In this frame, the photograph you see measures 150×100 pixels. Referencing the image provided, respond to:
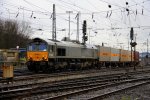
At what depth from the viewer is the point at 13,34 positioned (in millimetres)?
81750

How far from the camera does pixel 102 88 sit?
18312 millimetres

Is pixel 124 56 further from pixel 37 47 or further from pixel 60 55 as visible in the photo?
pixel 37 47

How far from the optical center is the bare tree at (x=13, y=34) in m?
76.8

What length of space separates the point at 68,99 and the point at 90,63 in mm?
30560

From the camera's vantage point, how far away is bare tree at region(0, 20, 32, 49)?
76.8m

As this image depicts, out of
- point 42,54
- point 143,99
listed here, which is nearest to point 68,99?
point 143,99

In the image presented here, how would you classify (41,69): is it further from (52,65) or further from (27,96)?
(27,96)

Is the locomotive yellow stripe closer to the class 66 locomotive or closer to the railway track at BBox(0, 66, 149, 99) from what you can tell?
the class 66 locomotive

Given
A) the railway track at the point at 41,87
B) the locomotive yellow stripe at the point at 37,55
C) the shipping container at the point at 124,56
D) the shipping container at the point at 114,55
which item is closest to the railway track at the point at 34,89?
the railway track at the point at 41,87

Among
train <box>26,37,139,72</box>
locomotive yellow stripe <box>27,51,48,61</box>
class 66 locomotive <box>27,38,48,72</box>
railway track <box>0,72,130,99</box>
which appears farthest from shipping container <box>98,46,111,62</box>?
railway track <box>0,72,130,99</box>

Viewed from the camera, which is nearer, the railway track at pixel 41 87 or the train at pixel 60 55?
the railway track at pixel 41 87

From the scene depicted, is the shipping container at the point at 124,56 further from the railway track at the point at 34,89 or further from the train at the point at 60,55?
the railway track at the point at 34,89

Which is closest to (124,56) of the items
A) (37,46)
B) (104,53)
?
(104,53)

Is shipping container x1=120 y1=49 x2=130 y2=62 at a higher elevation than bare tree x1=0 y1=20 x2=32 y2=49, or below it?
below
